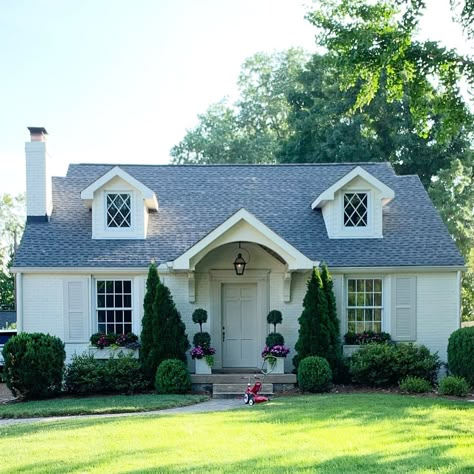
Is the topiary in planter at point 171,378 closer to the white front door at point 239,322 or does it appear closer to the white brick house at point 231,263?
the white brick house at point 231,263

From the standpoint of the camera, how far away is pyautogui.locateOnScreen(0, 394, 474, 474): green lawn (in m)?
7.61

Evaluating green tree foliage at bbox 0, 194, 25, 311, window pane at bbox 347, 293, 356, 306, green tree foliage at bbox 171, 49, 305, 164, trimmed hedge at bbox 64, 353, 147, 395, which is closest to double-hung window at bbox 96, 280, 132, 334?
trimmed hedge at bbox 64, 353, 147, 395

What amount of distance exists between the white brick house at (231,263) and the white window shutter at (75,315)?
0.03 metres

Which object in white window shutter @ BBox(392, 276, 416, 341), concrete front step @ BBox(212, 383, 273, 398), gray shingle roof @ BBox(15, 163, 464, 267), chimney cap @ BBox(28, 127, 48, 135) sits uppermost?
chimney cap @ BBox(28, 127, 48, 135)

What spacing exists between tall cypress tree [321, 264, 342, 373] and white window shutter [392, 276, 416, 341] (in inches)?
66.3

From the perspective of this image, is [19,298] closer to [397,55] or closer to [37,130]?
[37,130]

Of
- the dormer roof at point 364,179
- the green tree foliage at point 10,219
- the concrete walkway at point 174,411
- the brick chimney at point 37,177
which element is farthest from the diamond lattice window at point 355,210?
the green tree foliage at point 10,219

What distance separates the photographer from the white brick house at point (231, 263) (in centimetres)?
1639

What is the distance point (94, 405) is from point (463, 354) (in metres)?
8.27

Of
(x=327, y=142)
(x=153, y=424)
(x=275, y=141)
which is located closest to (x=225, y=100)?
(x=275, y=141)

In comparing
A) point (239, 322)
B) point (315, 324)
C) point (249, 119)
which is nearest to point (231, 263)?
point (239, 322)

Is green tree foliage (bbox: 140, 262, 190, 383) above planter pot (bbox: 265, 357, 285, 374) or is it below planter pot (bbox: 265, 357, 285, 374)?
above

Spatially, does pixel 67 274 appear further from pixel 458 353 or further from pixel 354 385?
pixel 458 353

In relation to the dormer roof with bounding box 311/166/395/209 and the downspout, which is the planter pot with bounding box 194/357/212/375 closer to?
the downspout
